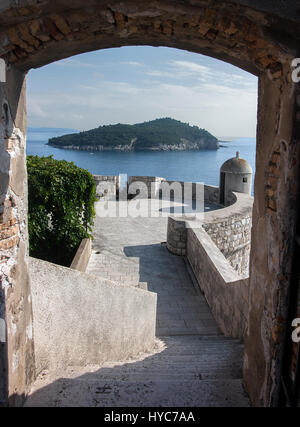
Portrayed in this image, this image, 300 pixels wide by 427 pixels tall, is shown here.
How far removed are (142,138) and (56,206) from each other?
11116 centimetres

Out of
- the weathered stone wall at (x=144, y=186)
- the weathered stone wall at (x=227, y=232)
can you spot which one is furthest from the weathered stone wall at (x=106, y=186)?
the weathered stone wall at (x=227, y=232)

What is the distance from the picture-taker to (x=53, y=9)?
2242 mm

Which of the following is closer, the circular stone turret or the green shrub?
the green shrub

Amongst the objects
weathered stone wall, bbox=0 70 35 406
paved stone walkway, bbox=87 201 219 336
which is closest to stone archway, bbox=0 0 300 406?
weathered stone wall, bbox=0 70 35 406

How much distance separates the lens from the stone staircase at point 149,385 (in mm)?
2787

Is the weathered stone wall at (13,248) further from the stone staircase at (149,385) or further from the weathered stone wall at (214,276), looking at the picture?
the weathered stone wall at (214,276)

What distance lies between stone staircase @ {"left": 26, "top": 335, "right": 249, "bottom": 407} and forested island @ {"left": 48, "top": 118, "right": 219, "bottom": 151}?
10799cm

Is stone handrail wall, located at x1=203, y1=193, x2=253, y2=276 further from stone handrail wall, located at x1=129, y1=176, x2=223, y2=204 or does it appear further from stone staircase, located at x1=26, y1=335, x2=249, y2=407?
stone staircase, located at x1=26, y1=335, x2=249, y2=407

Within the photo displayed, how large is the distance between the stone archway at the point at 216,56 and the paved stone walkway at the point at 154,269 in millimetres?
2596

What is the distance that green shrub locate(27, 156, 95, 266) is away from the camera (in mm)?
7020

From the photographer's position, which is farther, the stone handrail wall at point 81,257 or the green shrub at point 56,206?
the green shrub at point 56,206

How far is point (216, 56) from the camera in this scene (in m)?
2.83
